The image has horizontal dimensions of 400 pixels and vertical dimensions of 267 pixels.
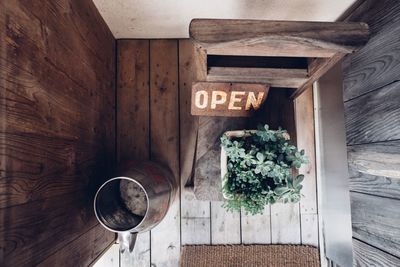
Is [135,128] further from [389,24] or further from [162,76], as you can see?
[389,24]

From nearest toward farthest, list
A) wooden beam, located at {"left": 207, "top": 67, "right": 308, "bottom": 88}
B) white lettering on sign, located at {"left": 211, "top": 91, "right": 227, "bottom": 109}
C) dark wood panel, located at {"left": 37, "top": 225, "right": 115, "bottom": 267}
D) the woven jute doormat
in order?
1. dark wood panel, located at {"left": 37, "top": 225, "right": 115, "bottom": 267}
2. wooden beam, located at {"left": 207, "top": 67, "right": 308, "bottom": 88}
3. white lettering on sign, located at {"left": 211, "top": 91, "right": 227, "bottom": 109}
4. the woven jute doormat

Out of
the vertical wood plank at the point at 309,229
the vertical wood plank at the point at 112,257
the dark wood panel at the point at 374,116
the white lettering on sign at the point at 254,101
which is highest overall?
the white lettering on sign at the point at 254,101

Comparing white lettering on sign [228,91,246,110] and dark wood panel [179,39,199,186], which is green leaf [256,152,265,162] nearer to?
white lettering on sign [228,91,246,110]

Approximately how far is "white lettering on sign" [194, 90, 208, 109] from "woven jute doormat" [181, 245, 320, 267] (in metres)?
0.86

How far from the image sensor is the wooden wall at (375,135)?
3.36ft

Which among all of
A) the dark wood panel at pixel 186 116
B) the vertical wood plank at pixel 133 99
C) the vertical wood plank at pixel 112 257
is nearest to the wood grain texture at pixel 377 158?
the dark wood panel at pixel 186 116

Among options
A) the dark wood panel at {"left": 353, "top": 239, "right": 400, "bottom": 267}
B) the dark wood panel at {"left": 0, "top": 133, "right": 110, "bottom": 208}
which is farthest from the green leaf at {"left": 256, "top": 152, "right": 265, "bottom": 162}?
the dark wood panel at {"left": 0, "top": 133, "right": 110, "bottom": 208}

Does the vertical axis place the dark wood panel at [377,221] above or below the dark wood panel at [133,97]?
below

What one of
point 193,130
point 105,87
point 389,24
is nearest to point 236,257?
point 193,130

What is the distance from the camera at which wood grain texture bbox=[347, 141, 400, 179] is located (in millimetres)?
1005

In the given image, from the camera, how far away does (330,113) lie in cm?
157

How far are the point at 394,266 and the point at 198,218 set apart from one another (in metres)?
0.96

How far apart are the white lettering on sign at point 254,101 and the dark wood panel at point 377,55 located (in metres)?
0.40

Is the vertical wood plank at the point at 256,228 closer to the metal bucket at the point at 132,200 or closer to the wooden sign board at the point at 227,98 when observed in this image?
the metal bucket at the point at 132,200
